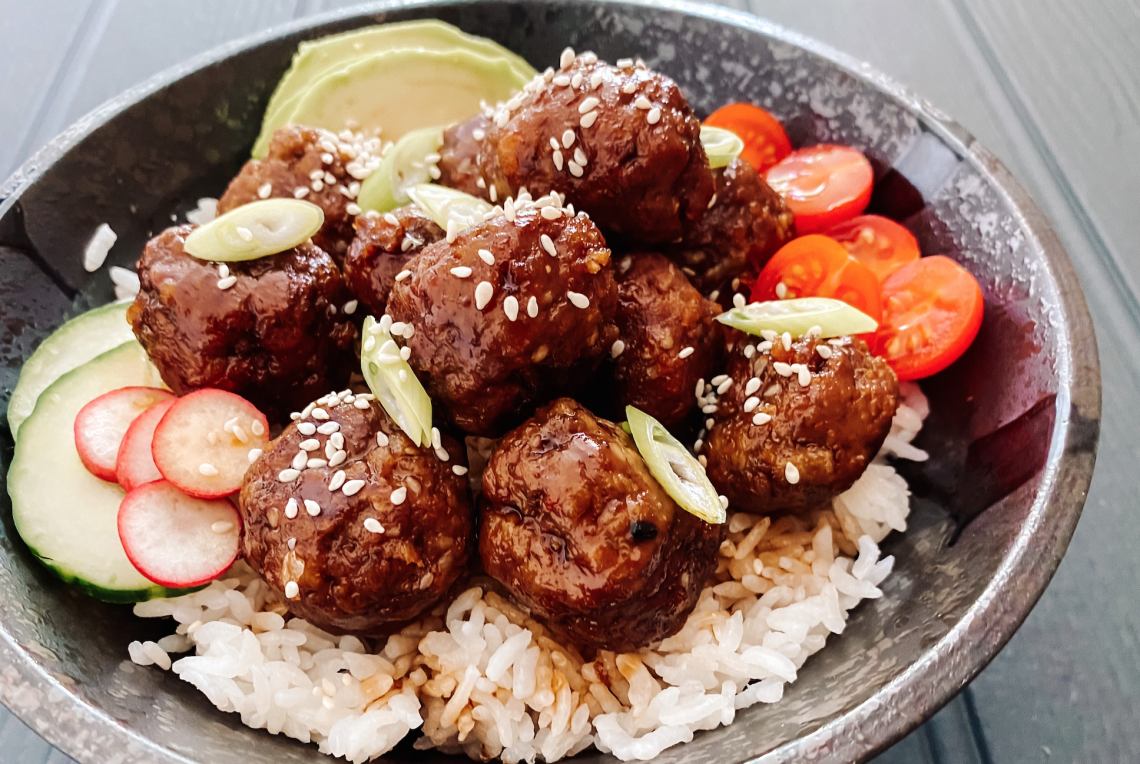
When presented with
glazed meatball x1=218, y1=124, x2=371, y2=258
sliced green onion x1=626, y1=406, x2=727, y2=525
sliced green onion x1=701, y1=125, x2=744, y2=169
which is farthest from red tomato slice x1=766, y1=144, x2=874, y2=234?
glazed meatball x1=218, y1=124, x2=371, y2=258

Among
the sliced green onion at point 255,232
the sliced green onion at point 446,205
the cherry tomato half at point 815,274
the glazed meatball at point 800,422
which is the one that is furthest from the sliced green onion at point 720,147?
the sliced green onion at point 255,232

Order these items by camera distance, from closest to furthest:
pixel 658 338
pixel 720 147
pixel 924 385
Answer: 1. pixel 658 338
2. pixel 720 147
3. pixel 924 385

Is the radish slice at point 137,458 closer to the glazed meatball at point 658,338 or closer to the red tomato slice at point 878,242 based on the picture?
the glazed meatball at point 658,338

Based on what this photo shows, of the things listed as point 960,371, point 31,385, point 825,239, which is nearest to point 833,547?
point 960,371

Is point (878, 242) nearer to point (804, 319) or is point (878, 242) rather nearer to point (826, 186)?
point (826, 186)

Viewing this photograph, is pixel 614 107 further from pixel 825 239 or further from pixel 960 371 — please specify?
pixel 960 371

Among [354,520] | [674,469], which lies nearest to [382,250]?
[354,520]
